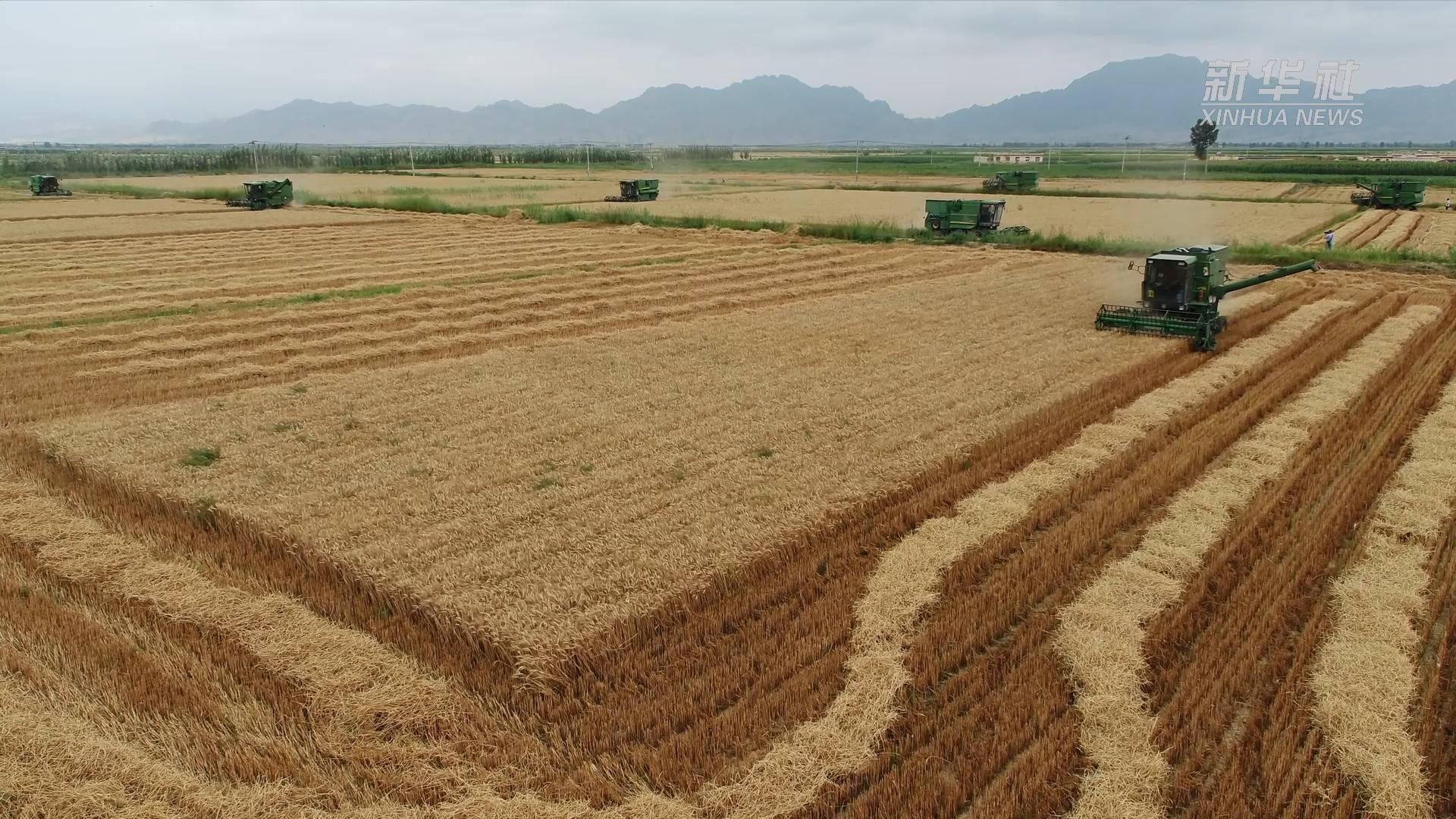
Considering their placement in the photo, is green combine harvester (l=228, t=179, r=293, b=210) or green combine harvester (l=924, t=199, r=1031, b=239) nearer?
green combine harvester (l=924, t=199, r=1031, b=239)

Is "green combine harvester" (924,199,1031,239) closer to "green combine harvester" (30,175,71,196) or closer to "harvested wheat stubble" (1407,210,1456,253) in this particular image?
"harvested wheat stubble" (1407,210,1456,253)

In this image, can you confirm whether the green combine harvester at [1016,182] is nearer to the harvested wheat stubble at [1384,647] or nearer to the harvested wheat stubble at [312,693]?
the harvested wheat stubble at [1384,647]

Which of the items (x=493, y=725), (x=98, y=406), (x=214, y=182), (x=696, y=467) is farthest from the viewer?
(x=214, y=182)

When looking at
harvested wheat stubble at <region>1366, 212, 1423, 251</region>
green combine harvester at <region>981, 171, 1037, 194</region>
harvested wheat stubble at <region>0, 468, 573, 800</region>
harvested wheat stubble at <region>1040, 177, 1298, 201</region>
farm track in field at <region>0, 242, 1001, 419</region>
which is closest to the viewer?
harvested wheat stubble at <region>0, 468, 573, 800</region>

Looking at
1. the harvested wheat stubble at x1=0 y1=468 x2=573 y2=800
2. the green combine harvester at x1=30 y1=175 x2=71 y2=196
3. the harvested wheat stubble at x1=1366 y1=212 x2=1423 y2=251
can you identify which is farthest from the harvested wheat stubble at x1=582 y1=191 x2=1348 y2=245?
the green combine harvester at x1=30 y1=175 x2=71 y2=196

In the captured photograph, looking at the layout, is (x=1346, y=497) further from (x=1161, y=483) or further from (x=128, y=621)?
(x=128, y=621)

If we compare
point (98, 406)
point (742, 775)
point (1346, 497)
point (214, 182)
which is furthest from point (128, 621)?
point (214, 182)
